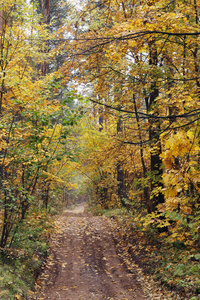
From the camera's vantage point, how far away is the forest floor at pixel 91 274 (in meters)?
5.69

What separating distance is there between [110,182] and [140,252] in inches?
318

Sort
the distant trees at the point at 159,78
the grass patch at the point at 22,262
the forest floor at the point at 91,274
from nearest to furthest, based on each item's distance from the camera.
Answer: the distant trees at the point at 159,78 → the grass patch at the point at 22,262 → the forest floor at the point at 91,274

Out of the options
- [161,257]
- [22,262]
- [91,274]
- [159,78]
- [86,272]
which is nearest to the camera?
[22,262]

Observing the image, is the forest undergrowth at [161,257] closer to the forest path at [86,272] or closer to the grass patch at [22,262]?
the forest path at [86,272]

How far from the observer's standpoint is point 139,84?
23.0ft

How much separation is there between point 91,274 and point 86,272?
20 cm

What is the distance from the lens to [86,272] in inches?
277

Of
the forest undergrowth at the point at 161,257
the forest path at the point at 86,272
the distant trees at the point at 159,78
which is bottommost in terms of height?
the forest path at the point at 86,272

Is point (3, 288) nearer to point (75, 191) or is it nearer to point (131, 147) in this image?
point (131, 147)

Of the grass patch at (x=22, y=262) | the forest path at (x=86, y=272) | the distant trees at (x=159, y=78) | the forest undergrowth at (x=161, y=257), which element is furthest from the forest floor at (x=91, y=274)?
the distant trees at (x=159, y=78)

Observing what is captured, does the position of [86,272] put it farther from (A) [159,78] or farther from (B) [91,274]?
(A) [159,78]

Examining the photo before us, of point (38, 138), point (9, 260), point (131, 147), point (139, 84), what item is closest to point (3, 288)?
point (9, 260)

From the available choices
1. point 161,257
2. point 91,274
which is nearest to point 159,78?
point 161,257

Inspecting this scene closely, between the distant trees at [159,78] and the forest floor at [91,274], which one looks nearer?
the distant trees at [159,78]
